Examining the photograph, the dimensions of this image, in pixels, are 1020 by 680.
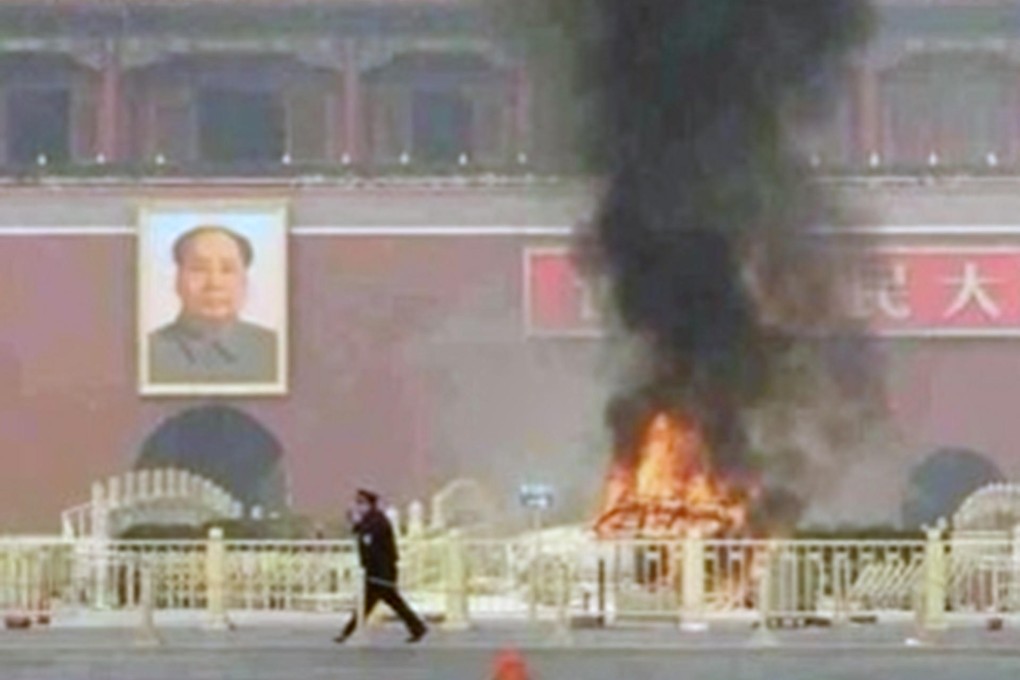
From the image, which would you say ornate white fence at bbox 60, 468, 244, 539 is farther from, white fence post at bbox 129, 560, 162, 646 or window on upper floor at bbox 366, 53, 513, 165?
white fence post at bbox 129, 560, 162, 646

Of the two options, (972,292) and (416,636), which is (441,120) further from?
(416,636)

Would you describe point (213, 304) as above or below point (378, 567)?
above

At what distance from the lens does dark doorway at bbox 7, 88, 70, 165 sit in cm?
5216

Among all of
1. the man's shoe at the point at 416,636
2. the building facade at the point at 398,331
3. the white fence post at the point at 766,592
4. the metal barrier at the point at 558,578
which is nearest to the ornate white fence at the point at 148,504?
the building facade at the point at 398,331

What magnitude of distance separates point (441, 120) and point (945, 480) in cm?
1167

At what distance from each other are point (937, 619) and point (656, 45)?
21.2 feet

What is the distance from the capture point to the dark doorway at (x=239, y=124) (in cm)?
5269

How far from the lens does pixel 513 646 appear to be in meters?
23.2

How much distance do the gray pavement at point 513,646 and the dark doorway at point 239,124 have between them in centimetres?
2699

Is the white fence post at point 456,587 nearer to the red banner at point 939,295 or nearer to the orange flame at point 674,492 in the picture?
the orange flame at point 674,492

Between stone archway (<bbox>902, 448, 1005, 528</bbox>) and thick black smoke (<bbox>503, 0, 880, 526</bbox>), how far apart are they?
16.0 m

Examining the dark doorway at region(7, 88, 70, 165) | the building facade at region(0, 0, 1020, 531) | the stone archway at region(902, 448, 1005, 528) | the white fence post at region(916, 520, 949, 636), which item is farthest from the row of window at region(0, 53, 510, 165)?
the white fence post at region(916, 520, 949, 636)

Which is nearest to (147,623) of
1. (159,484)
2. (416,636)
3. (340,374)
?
(416,636)

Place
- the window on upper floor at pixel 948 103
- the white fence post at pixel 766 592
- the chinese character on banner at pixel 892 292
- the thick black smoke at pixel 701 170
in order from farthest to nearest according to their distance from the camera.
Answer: the window on upper floor at pixel 948 103
the chinese character on banner at pixel 892 292
the thick black smoke at pixel 701 170
the white fence post at pixel 766 592
